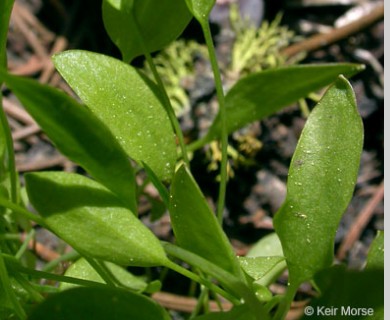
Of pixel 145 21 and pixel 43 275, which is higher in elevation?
pixel 145 21

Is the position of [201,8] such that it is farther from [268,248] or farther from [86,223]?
[268,248]

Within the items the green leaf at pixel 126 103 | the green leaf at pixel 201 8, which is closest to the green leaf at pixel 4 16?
the green leaf at pixel 126 103

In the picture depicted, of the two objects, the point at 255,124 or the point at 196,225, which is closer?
the point at 196,225

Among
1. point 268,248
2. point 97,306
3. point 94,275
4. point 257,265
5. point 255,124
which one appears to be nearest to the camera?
point 97,306

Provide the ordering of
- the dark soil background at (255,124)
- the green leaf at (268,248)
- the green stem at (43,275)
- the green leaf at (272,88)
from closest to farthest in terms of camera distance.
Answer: the green stem at (43,275) → the green leaf at (272,88) → the green leaf at (268,248) → the dark soil background at (255,124)

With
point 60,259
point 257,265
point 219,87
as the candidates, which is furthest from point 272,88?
point 60,259

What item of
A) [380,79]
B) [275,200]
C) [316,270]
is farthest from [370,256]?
[380,79]

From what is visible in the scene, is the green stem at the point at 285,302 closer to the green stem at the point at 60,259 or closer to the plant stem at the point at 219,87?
the plant stem at the point at 219,87

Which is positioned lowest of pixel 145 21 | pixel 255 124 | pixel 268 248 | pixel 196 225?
pixel 268 248
